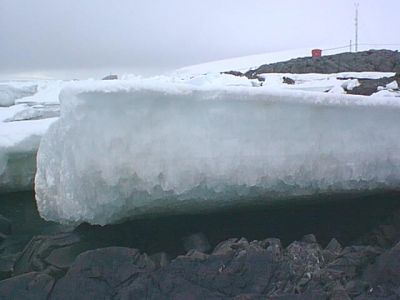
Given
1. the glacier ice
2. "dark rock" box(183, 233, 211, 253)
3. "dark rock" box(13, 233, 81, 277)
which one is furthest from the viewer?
"dark rock" box(183, 233, 211, 253)

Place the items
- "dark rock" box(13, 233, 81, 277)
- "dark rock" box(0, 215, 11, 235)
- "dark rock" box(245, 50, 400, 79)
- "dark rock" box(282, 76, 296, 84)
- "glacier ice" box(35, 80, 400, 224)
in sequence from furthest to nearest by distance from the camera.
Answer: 1. "dark rock" box(245, 50, 400, 79)
2. "dark rock" box(282, 76, 296, 84)
3. "dark rock" box(0, 215, 11, 235)
4. "dark rock" box(13, 233, 81, 277)
5. "glacier ice" box(35, 80, 400, 224)

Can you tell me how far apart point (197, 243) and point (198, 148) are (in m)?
0.62

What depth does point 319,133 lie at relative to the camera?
2914mm

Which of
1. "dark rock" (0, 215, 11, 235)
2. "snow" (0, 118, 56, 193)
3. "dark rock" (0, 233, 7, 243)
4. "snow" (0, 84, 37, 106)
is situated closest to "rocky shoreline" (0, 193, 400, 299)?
"dark rock" (0, 233, 7, 243)

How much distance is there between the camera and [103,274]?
7.75ft

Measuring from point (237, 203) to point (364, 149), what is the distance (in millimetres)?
868

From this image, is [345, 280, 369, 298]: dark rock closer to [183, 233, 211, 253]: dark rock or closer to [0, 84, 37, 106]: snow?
[183, 233, 211, 253]: dark rock

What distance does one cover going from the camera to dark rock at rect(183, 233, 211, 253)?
9.36ft

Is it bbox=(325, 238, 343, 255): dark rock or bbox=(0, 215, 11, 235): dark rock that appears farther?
bbox=(0, 215, 11, 235): dark rock

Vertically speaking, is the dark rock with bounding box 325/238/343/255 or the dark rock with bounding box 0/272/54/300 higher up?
the dark rock with bounding box 0/272/54/300

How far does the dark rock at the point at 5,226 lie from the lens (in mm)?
3400

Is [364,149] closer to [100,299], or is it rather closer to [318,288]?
[318,288]

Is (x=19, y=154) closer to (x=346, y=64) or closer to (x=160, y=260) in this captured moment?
(x=160, y=260)

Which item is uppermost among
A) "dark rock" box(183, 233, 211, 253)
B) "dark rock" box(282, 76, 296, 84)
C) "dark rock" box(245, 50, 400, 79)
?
"dark rock" box(245, 50, 400, 79)
